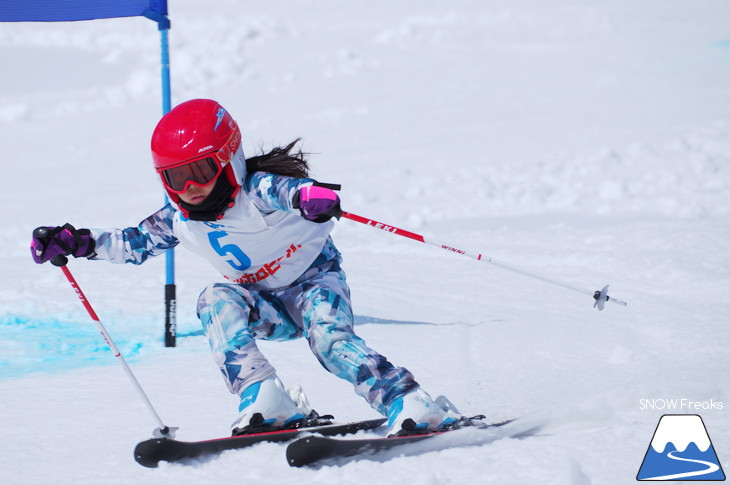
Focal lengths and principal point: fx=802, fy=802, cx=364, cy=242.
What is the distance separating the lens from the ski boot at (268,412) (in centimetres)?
272

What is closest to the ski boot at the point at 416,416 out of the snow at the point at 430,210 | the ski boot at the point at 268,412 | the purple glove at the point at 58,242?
the snow at the point at 430,210

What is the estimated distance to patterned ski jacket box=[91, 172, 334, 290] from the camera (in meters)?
2.98

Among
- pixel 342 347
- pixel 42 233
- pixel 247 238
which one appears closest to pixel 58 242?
pixel 42 233

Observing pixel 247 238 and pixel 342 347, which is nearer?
pixel 342 347

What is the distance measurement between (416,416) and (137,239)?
1349 millimetres

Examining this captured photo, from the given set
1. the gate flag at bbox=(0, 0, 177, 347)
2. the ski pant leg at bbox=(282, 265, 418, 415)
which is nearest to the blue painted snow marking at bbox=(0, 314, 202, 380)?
the gate flag at bbox=(0, 0, 177, 347)

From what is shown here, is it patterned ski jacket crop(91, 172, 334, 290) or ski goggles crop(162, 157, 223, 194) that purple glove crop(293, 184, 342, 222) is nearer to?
patterned ski jacket crop(91, 172, 334, 290)

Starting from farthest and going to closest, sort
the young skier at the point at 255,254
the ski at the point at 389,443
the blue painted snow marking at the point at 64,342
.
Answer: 1. the blue painted snow marking at the point at 64,342
2. the young skier at the point at 255,254
3. the ski at the point at 389,443

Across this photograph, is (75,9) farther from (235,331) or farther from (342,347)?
(342,347)

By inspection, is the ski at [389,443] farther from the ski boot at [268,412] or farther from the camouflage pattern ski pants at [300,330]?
the ski boot at [268,412]

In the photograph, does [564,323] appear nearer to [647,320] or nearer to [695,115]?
[647,320]

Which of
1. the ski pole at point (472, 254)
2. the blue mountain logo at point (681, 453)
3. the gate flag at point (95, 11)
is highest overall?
the gate flag at point (95, 11)

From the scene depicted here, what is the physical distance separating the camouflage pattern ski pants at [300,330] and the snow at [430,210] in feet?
1.13

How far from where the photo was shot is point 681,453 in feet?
7.95
